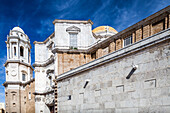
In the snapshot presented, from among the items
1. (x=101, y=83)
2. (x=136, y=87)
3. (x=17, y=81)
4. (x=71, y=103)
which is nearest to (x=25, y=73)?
(x=17, y=81)

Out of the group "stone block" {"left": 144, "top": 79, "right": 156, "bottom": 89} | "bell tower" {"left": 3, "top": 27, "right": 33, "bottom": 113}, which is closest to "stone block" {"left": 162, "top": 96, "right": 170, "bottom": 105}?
"stone block" {"left": 144, "top": 79, "right": 156, "bottom": 89}

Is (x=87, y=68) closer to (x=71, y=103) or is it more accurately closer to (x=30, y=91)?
(x=71, y=103)

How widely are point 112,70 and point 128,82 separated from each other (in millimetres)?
1274

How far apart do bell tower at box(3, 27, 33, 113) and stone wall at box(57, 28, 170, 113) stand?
102 feet

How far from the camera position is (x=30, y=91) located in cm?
3484

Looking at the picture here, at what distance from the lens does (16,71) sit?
1435 inches

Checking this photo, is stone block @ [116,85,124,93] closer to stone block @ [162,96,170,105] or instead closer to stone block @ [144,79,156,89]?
stone block @ [144,79,156,89]

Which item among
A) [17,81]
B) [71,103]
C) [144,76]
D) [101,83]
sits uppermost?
[144,76]

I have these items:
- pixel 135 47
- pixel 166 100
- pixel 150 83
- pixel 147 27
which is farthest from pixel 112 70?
pixel 147 27

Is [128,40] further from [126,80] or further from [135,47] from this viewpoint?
[126,80]

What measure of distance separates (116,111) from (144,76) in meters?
2.66

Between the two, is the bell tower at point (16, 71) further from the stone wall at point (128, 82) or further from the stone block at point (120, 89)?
the stone block at point (120, 89)

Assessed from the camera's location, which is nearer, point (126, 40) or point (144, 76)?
point (144, 76)

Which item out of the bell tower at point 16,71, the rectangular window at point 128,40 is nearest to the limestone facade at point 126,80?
the rectangular window at point 128,40
